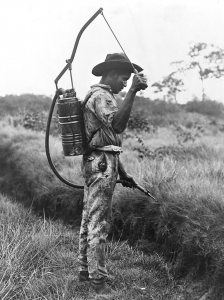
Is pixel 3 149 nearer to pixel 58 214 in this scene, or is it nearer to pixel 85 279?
pixel 58 214

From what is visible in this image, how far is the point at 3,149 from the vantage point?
12133mm

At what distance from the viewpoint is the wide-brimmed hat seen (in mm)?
4543

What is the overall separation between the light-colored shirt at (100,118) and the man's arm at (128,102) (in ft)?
0.27

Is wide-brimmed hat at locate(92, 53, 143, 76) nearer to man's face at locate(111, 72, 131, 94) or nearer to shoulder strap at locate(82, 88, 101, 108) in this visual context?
man's face at locate(111, 72, 131, 94)

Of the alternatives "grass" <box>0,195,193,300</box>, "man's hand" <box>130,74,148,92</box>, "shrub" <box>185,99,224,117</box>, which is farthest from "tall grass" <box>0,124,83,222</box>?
"shrub" <box>185,99,224,117</box>

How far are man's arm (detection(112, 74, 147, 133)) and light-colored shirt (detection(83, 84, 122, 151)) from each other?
0.08 metres

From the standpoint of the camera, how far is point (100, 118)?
14.4 ft

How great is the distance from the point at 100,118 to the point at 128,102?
1.00 ft

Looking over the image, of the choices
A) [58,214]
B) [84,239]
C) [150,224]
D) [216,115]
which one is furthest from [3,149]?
[216,115]

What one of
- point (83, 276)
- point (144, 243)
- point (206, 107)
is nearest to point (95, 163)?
point (83, 276)

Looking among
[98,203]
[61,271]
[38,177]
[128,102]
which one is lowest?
[61,271]

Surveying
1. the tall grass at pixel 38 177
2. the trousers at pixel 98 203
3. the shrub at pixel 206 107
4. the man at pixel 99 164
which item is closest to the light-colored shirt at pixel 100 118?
the man at pixel 99 164

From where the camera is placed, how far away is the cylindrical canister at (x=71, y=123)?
448 centimetres

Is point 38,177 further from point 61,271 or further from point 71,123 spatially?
point 71,123
